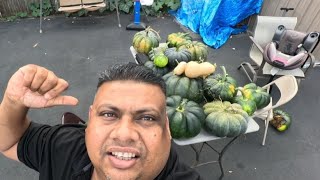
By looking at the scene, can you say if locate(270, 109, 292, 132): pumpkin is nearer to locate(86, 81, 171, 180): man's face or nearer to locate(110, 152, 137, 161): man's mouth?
locate(86, 81, 171, 180): man's face

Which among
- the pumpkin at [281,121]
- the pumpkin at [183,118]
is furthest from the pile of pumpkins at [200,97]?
the pumpkin at [281,121]

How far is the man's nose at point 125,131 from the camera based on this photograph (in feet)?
3.97

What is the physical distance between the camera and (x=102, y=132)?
4.12ft

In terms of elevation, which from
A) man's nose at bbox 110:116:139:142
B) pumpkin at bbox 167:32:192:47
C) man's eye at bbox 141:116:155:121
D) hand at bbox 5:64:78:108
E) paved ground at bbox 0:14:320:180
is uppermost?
hand at bbox 5:64:78:108

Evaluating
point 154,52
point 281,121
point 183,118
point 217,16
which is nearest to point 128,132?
point 183,118

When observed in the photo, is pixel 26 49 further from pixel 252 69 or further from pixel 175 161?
pixel 175 161

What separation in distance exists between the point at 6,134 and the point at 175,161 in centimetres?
96

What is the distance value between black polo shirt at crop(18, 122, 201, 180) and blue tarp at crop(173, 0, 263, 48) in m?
4.35

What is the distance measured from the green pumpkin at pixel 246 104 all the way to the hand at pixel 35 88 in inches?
64.2

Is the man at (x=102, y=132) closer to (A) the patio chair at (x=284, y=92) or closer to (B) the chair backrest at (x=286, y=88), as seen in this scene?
(A) the patio chair at (x=284, y=92)

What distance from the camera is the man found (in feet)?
3.99

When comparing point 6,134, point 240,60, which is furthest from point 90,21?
point 6,134

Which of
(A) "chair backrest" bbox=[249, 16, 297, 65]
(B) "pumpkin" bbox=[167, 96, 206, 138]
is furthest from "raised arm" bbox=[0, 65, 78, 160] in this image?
(A) "chair backrest" bbox=[249, 16, 297, 65]

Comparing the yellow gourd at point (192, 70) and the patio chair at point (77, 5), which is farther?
the patio chair at point (77, 5)
